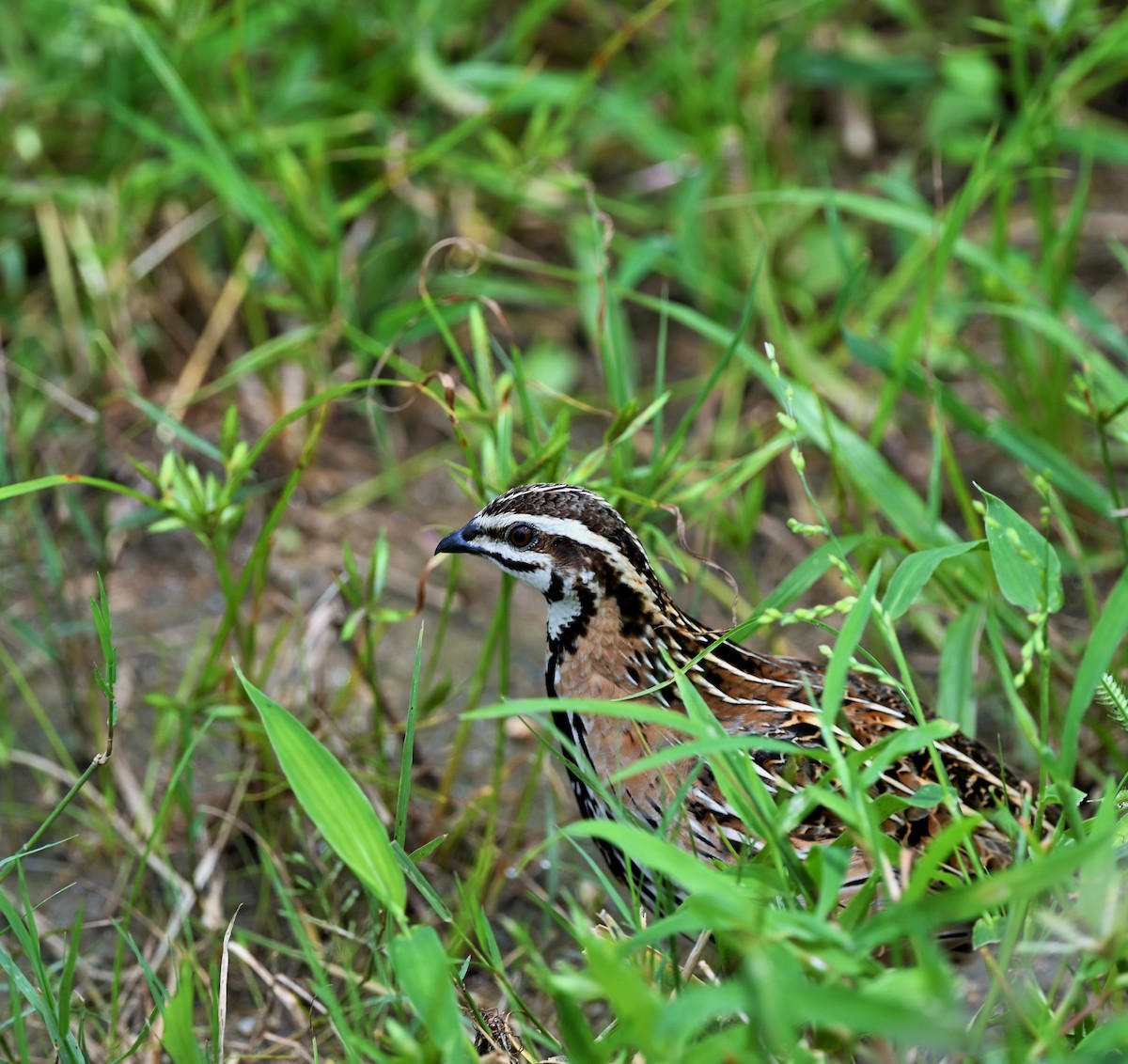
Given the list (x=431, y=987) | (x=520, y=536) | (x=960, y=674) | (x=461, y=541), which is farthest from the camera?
(x=960, y=674)

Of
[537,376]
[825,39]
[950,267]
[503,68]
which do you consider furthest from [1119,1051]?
[825,39]

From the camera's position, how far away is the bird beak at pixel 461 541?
10.2ft

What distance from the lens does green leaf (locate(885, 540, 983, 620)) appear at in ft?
8.31

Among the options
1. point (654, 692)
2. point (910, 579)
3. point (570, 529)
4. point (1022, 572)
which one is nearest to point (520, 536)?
point (570, 529)

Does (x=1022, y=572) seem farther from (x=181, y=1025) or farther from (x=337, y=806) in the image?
(x=181, y=1025)

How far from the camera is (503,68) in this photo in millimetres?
5051

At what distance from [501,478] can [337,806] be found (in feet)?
3.65

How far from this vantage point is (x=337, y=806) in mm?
2248

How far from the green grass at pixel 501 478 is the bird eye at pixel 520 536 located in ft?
0.60

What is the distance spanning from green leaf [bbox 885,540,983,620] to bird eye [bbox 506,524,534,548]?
2.60 ft

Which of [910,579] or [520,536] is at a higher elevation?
[910,579]

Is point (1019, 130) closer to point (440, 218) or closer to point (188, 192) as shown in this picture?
point (440, 218)

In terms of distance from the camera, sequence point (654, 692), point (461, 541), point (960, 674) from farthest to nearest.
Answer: point (960, 674) → point (461, 541) → point (654, 692)

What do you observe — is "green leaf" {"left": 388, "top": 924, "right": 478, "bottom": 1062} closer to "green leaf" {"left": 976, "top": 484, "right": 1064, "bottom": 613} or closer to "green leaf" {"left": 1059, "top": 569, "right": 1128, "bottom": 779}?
"green leaf" {"left": 1059, "top": 569, "right": 1128, "bottom": 779}
